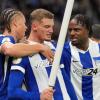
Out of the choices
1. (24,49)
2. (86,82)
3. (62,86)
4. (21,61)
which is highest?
(24,49)

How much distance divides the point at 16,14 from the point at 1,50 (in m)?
0.48

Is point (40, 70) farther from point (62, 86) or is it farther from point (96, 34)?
point (96, 34)

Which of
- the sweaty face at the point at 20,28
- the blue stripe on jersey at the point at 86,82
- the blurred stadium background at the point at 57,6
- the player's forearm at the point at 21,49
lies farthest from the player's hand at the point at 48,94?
the blurred stadium background at the point at 57,6

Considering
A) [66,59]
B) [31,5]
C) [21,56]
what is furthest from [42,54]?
[31,5]

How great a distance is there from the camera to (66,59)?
20.7ft

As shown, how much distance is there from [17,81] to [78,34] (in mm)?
1348

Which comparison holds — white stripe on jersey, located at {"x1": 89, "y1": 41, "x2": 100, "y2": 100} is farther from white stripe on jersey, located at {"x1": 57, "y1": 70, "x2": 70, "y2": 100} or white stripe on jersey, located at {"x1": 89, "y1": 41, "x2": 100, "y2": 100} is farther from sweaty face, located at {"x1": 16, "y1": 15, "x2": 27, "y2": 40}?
sweaty face, located at {"x1": 16, "y1": 15, "x2": 27, "y2": 40}

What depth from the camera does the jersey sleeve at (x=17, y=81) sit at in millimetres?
5387

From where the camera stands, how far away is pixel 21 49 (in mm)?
5422

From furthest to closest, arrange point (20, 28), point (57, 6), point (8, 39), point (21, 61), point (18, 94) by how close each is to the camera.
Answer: point (57, 6) < point (20, 28) < point (8, 39) < point (21, 61) < point (18, 94)

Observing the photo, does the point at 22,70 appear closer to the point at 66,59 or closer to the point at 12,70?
the point at 12,70

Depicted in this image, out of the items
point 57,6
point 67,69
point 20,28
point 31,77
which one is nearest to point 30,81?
point 31,77

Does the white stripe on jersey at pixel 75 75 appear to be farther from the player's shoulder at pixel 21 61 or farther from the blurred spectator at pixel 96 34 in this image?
the player's shoulder at pixel 21 61

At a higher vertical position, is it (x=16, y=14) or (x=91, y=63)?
(x=16, y=14)
